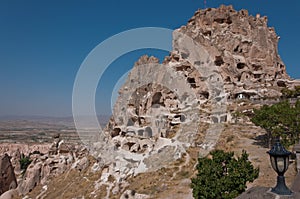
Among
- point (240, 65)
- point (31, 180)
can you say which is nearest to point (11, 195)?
point (31, 180)

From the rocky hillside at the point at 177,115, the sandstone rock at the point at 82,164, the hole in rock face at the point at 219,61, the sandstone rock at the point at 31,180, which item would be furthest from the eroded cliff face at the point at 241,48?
the sandstone rock at the point at 31,180

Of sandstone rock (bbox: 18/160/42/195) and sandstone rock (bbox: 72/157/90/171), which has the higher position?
sandstone rock (bbox: 72/157/90/171)

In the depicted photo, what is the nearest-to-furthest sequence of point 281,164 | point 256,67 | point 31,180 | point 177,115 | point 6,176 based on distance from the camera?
point 281,164 → point 177,115 → point 31,180 → point 6,176 → point 256,67

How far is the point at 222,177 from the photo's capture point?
7.99 meters

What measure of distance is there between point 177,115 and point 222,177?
53.2 ft

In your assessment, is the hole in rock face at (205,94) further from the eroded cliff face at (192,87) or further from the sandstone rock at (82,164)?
the sandstone rock at (82,164)

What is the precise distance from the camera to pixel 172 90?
31062 mm

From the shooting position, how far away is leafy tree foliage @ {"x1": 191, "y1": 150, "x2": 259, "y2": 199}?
780cm

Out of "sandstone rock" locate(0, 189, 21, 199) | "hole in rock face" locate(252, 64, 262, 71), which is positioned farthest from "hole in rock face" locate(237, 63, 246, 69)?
"sandstone rock" locate(0, 189, 21, 199)

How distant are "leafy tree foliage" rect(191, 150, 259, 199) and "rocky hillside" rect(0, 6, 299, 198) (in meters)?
3.05

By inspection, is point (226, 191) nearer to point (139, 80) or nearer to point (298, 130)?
point (298, 130)

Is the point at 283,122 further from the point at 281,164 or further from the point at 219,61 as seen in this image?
the point at 219,61

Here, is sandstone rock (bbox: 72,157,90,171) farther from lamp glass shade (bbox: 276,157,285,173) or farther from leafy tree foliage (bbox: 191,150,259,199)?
lamp glass shade (bbox: 276,157,285,173)

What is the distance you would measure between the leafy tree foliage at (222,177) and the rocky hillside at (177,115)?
305 cm
